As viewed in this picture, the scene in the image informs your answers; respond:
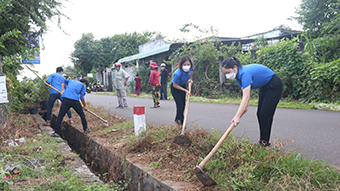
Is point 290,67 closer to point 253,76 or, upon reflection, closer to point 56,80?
point 253,76

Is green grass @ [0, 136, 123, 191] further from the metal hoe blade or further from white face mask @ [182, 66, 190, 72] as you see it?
white face mask @ [182, 66, 190, 72]

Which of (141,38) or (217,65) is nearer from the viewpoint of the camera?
(217,65)

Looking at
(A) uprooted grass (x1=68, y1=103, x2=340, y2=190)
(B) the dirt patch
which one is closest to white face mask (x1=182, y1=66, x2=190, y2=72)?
(B) the dirt patch

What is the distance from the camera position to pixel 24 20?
22.8 ft

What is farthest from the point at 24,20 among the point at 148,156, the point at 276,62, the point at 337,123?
the point at 276,62

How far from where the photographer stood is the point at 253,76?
3664mm

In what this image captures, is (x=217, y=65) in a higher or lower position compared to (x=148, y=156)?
higher

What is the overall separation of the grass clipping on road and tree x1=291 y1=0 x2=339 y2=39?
14837 mm

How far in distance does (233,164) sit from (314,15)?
1637 centimetres

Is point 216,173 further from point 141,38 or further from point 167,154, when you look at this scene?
point 141,38

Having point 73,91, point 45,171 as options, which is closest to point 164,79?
point 73,91

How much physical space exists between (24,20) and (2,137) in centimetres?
356

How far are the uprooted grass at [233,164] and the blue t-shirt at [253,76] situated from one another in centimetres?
83

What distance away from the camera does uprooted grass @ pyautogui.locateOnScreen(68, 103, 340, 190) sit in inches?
99.3
